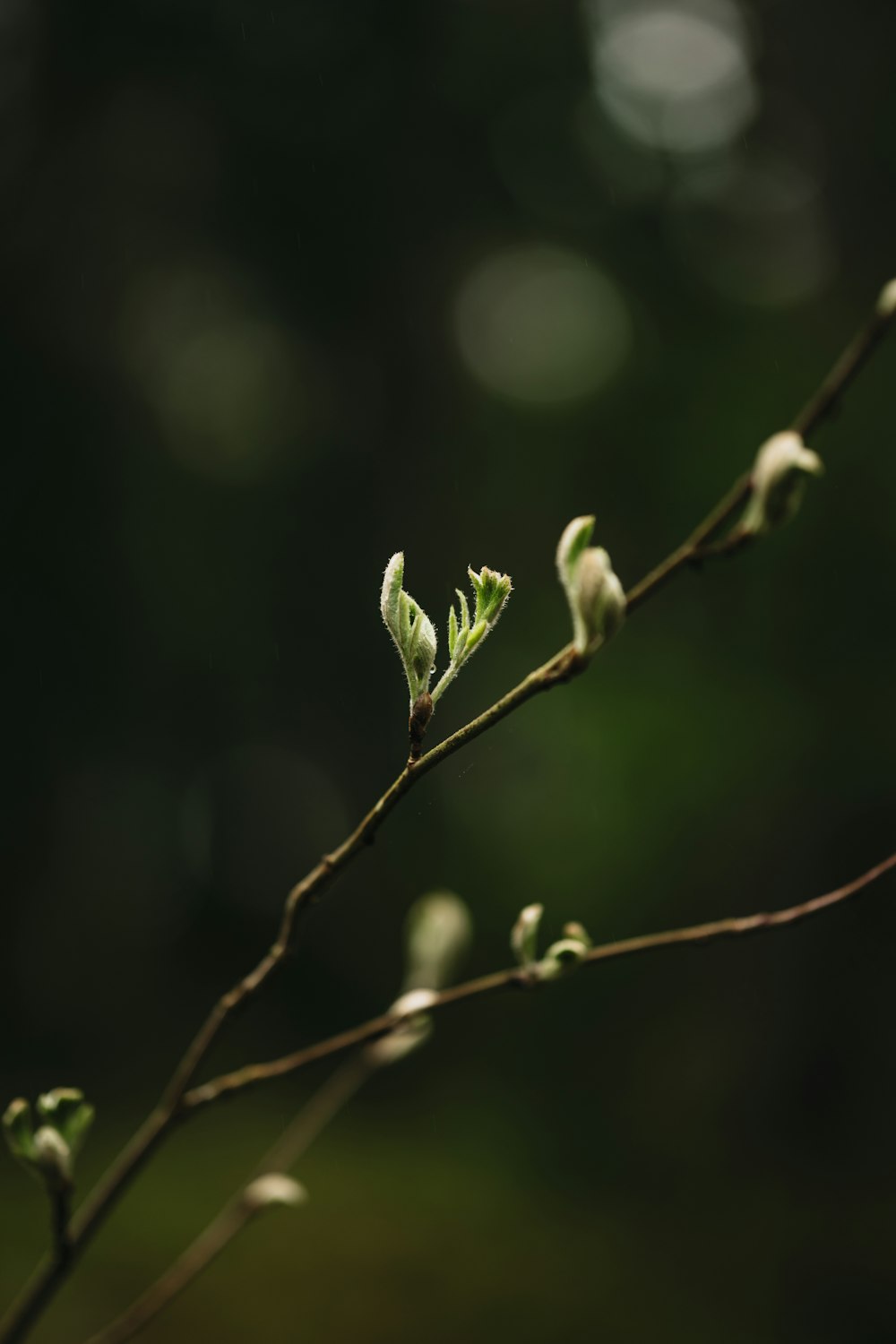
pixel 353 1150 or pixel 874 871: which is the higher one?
pixel 874 871

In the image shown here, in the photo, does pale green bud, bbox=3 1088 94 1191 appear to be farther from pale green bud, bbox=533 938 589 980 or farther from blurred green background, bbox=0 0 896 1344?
blurred green background, bbox=0 0 896 1344

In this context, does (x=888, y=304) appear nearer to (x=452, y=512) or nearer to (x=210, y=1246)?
(x=210, y=1246)

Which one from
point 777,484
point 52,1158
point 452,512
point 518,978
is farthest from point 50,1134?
point 452,512

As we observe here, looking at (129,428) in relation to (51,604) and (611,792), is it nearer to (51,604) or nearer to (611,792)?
(51,604)

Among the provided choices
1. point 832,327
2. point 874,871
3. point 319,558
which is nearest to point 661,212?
point 832,327

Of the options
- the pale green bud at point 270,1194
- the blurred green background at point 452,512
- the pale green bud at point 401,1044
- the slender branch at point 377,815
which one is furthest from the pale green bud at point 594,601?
the blurred green background at point 452,512
